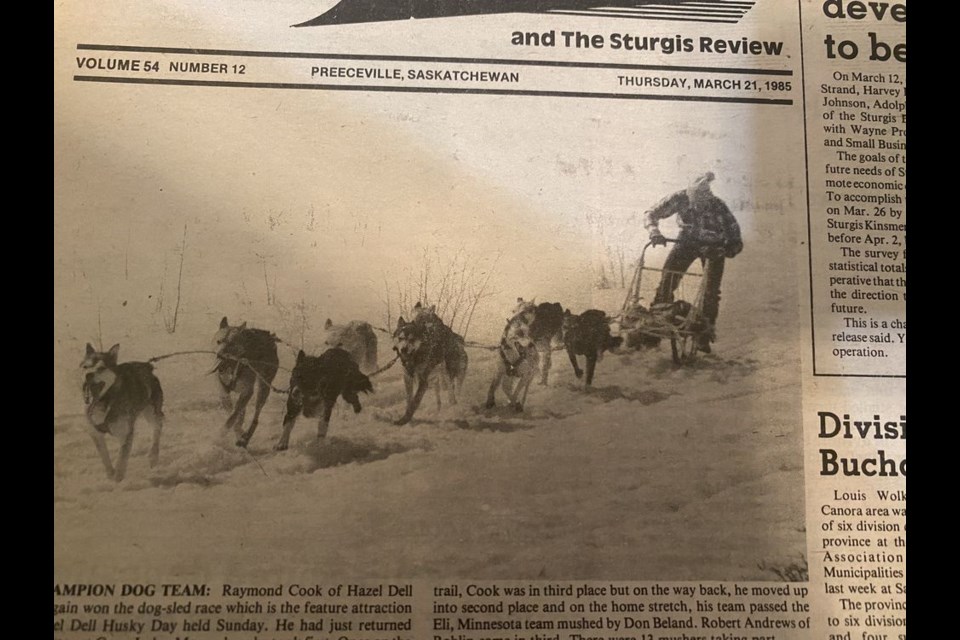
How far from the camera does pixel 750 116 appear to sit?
5.47 feet

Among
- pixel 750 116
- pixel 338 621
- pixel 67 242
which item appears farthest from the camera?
pixel 750 116

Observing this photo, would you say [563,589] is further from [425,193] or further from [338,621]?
[425,193]

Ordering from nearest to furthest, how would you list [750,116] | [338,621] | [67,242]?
[338,621] < [67,242] < [750,116]

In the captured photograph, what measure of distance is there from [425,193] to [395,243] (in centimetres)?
12

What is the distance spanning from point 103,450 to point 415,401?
573 mm

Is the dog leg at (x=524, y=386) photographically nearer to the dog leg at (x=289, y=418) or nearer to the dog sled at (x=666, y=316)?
the dog sled at (x=666, y=316)

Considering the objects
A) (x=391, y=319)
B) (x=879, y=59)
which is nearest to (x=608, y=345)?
(x=391, y=319)

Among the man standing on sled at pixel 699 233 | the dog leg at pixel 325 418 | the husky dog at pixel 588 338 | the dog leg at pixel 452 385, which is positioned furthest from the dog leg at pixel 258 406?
the man standing on sled at pixel 699 233

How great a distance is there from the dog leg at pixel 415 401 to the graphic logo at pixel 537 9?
28.7 inches

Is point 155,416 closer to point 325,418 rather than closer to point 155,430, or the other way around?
point 155,430

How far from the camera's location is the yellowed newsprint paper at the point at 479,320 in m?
1.48

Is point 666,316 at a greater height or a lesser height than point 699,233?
lesser

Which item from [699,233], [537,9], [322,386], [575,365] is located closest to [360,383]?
[322,386]

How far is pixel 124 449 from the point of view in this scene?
1.50 m
